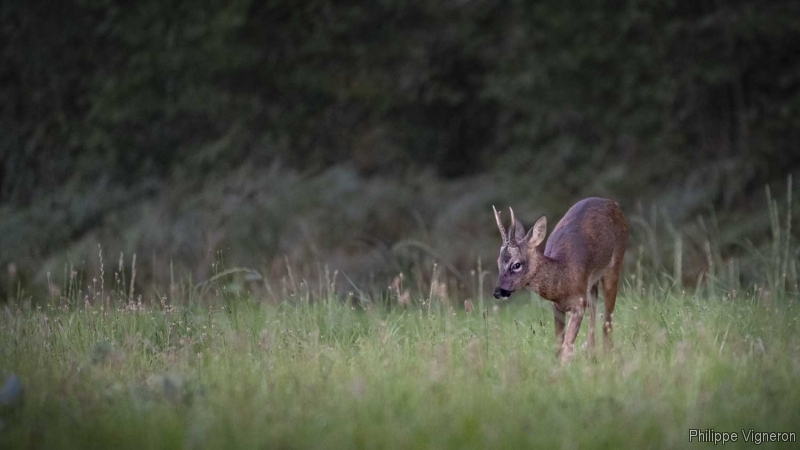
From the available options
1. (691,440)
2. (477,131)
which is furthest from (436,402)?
(477,131)

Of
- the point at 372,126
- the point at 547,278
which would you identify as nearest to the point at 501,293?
the point at 547,278

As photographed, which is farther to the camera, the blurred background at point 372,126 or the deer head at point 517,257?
the blurred background at point 372,126

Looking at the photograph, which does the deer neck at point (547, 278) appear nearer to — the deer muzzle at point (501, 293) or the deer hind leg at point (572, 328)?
the deer hind leg at point (572, 328)

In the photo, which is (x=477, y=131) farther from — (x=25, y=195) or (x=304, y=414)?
(x=304, y=414)

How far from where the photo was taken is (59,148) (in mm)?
15469

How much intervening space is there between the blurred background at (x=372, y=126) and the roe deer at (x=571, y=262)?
473 cm

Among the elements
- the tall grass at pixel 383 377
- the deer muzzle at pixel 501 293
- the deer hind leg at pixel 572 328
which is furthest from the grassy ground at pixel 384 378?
the deer muzzle at pixel 501 293

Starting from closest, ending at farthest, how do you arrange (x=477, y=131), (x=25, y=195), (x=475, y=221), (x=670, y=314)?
(x=670, y=314) < (x=475, y=221) < (x=25, y=195) < (x=477, y=131)

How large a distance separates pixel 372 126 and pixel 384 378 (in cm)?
1152

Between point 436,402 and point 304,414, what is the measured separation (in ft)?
2.11

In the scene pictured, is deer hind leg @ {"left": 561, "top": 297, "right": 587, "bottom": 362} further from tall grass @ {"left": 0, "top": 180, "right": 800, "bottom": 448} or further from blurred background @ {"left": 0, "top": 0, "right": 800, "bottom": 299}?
blurred background @ {"left": 0, "top": 0, "right": 800, "bottom": 299}

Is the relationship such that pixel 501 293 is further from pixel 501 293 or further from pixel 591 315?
pixel 591 315

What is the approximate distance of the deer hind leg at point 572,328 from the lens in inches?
253

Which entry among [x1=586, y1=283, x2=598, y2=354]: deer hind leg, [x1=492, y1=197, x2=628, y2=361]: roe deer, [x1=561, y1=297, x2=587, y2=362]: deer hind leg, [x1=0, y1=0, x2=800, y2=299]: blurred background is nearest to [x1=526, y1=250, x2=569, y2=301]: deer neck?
[x1=492, y1=197, x2=628, y2=361]: roe deer
